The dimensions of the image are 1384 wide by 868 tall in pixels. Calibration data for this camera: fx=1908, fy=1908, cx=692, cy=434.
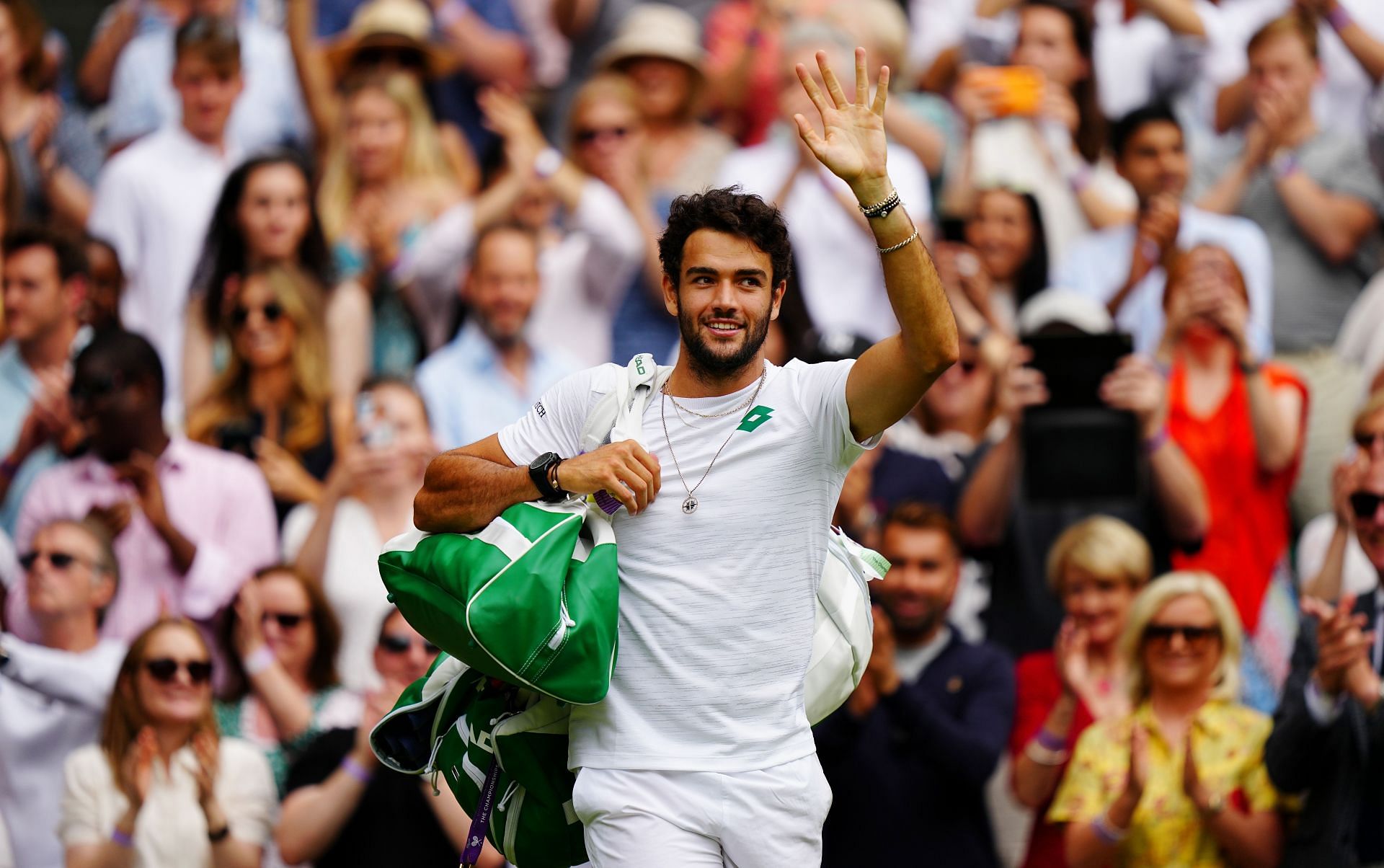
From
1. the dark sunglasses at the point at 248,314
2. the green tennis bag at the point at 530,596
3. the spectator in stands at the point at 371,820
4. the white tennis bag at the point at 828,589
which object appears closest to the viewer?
the green tennis bag at the point at 530,596

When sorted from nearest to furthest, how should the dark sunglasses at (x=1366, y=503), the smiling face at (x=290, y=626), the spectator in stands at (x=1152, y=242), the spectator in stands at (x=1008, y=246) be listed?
the dark sunglasses at (x=1366, y=503), the smiling face at (x=290, y=626), the spectator in stands at (x=1152, y=242), the spectator in stands at (x=1008, y=246)

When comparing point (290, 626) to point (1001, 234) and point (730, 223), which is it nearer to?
point (730, 223)

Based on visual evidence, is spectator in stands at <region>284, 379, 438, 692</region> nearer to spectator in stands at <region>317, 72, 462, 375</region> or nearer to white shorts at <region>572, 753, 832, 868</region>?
spectator in stands at <region>317, 72, 462, 375</region>

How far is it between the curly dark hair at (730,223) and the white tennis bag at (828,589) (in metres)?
0.27

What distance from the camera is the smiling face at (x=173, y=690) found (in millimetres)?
Result: 6629

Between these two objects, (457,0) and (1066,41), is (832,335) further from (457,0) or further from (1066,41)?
(457,0)

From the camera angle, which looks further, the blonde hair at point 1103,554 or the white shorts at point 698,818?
the blonde hair at point 1103,554

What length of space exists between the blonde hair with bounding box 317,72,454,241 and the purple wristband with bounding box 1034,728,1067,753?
14.3ft

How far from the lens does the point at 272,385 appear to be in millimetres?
8359

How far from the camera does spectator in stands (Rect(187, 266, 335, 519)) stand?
8242mm

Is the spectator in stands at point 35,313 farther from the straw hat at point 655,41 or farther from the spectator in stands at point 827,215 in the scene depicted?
the spectator in stands at point 827,215

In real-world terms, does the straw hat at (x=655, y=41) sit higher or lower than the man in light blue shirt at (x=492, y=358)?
higher

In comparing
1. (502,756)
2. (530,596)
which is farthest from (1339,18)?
(530,596)

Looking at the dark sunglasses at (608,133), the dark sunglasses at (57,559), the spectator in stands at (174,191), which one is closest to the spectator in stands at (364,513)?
the dark sunglasses at (57,559)
